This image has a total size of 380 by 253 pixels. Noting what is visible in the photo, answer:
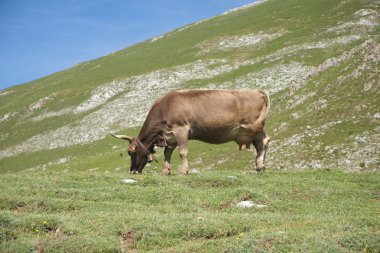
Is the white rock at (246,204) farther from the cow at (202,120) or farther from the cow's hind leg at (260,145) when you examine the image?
the cow's hind leg at (260,145)

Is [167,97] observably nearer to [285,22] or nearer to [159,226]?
[159,226]

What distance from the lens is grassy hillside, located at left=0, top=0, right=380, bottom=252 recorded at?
1206 cm

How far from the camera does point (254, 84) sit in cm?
6756

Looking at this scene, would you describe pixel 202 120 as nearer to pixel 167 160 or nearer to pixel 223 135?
pixel 223 135

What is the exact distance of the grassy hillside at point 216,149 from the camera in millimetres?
12062

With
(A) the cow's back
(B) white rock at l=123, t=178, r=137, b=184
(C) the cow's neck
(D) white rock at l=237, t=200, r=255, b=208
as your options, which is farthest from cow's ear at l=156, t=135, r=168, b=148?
(D) white rock at l=237, t=200, r=255, b=208

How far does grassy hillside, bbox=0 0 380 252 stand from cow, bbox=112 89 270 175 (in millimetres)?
1479

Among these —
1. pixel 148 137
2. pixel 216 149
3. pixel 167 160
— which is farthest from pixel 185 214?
pixel 216 149

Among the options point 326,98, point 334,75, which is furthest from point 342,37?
point 326,98

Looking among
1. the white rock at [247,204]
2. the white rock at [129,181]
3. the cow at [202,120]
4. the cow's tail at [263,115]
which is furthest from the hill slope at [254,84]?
the white rock at [247,204]

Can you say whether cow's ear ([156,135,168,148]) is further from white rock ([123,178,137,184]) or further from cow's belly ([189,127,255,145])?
white rock ([123,178,137,184])

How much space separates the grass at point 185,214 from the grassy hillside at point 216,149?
5 centimetres

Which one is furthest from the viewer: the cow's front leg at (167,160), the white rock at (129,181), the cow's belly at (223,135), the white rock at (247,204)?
Answer: the cow's front leg at (167,160)

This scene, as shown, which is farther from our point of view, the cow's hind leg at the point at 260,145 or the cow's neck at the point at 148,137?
the cow's hind leg at the point at 260,145
